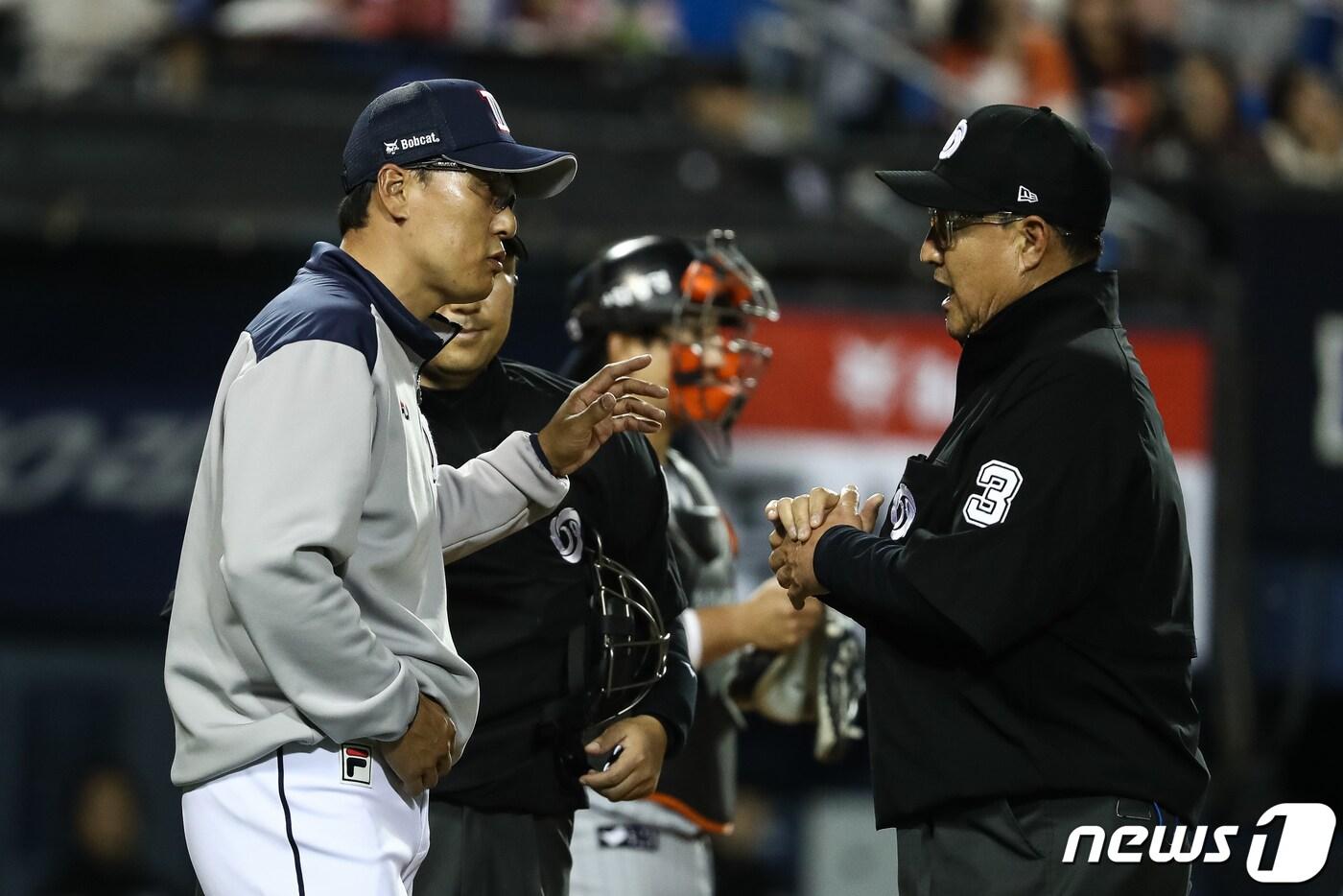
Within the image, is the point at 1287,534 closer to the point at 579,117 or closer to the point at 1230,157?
the point at 1230,157

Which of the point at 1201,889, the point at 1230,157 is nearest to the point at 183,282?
the point at 1201,889

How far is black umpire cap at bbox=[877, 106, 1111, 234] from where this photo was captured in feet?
10.7

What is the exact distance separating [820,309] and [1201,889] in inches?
109

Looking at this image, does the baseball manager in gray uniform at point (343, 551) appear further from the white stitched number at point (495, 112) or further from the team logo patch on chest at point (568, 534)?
the team logo patch on chest at point (568, 534)

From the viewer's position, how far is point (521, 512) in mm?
3445

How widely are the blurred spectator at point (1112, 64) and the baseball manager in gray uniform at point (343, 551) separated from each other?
8.21 meters

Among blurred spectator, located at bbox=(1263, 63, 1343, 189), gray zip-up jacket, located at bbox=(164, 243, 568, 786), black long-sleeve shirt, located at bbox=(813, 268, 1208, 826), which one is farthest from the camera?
blurred spectator, located at bbox=(1263, 63, 1343, 189)

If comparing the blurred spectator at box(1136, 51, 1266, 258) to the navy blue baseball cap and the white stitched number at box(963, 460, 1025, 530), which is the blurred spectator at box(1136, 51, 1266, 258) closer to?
the white stitched number at box(963, 460, 1025, 530)

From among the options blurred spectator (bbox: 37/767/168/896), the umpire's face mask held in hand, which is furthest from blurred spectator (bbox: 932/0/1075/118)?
the umpire's face mask held in hand

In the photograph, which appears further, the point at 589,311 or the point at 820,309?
the point at 820,309

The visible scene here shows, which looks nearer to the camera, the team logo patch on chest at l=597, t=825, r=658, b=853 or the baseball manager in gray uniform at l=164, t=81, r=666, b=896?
the baseball manager in gray uniform at l=164, t=81, r=666, b=896

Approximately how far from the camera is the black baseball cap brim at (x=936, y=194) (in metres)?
3.27

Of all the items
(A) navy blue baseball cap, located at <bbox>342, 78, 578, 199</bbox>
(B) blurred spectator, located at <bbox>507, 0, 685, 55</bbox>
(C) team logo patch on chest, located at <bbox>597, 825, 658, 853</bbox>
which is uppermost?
(A) navy blue baseball cap, located at <bbox>342, 78, 578, 199</bbox>

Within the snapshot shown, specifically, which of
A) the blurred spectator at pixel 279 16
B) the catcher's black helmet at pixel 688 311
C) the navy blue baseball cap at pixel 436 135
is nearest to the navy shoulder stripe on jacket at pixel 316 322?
the navy blue baseball cap at pixel 436 135
